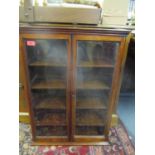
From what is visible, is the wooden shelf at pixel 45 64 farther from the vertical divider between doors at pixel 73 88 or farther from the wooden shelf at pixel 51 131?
the wooden shelf at pixel 51 131

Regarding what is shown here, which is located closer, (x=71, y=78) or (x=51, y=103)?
(x=71, y=78)

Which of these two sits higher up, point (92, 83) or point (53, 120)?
point (92, 83)

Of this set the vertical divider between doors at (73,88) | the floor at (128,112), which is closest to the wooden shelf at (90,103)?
the vertical divider between doors at (73,88)

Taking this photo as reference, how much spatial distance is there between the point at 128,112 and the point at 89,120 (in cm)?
87

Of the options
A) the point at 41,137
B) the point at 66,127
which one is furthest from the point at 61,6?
the point at 41,137

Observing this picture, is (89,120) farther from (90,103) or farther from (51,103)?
(51,103)

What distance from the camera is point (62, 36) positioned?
4.71ft

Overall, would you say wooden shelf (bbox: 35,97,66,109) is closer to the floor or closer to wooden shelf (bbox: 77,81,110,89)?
wooden shelf (bbox: 77,81,110,89)

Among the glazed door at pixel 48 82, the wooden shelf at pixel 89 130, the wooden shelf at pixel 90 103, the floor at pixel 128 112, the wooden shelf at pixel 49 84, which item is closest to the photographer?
the glazed door at pixel 48 82

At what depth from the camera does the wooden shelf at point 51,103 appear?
1.79m

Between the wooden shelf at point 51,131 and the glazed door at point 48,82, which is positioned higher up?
the glazed door at point 48,82

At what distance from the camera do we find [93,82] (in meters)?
1.81

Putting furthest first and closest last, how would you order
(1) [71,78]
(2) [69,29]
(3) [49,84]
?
(3) [49,84] < (1) [71,78] < (2) [69,29]

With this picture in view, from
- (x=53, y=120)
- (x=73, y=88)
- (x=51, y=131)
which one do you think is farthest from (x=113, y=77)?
(x=51, y=131)
